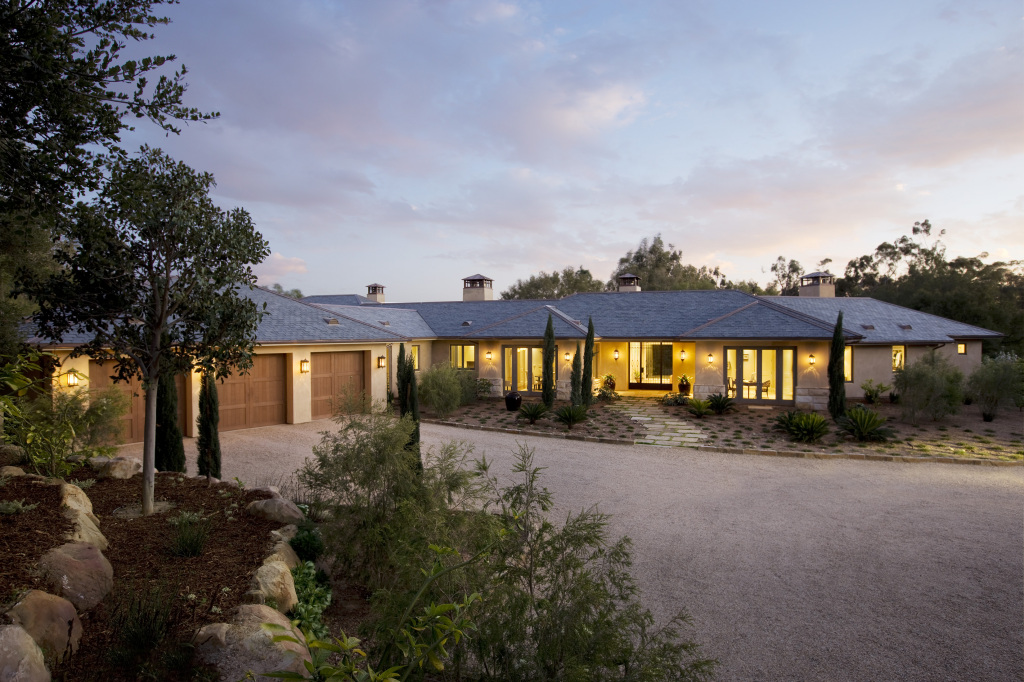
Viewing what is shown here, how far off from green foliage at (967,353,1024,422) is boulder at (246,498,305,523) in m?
20.6

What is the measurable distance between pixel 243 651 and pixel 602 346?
21.0 m

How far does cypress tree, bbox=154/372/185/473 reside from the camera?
30.7 feet

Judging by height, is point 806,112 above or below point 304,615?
above

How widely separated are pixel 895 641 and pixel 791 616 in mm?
899

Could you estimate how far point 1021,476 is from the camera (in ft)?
37.1

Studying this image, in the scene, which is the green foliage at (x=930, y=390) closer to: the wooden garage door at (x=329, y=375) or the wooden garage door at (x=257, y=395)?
the wooden garage door at (x=329, y=375)

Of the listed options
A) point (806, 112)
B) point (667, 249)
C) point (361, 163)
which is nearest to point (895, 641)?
point (806, 112)

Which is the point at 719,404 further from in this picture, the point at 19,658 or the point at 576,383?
the point at 19,658

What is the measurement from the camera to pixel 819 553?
7.31 m

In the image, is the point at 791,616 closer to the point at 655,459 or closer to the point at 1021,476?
the point at 655,459

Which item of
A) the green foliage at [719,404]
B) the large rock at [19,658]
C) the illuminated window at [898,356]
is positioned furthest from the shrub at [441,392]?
the illuminated window at [898,356]

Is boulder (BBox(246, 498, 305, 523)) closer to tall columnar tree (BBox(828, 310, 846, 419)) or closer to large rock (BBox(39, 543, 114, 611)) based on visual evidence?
large rock (BBox(39, 543, 114, 611))

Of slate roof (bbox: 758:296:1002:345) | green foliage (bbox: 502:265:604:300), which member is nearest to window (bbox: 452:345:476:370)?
slate roof (bbox: 758:296:1002:345)

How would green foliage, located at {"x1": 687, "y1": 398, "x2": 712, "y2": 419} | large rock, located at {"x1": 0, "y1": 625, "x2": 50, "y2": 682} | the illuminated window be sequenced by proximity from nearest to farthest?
large rock, located at {"x1": 0, "y1": 625, "x2": 50, "y2": 682} → green foliage, located at {"x1": 687, "y1": 398, "x2": 712, "y2": 419} → the illuminated window
